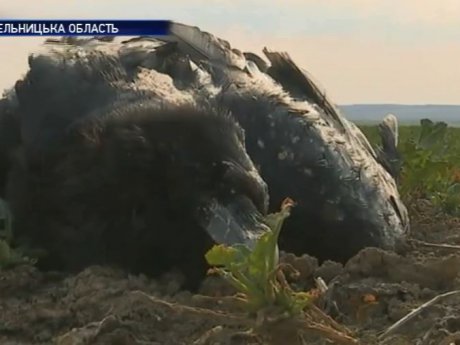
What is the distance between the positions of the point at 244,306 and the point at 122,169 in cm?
125

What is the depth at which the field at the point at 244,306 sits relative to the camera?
7.72ft

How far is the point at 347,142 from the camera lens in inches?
164

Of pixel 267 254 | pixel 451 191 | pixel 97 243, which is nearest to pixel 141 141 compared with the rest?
pixel 97 243

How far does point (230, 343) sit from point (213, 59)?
5.93 feet

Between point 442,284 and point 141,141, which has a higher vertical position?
point 141,141

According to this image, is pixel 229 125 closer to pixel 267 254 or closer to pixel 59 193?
pixel 59 193

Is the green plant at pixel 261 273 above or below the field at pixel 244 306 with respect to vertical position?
above
